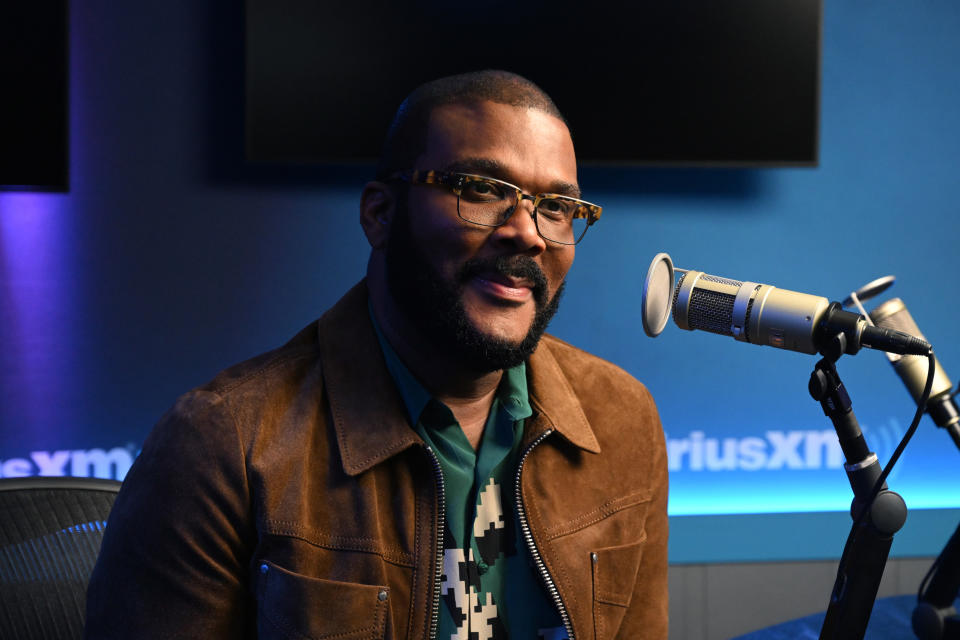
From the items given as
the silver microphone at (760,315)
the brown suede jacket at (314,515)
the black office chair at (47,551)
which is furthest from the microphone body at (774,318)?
the black office chair at (47,551)

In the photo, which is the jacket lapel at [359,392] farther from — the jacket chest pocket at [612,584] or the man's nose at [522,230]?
the jacket chest pocket at [612,584]

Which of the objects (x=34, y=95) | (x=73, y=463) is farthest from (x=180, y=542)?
(x=34, y=95)

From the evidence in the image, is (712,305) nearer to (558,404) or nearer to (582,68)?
(558,404)

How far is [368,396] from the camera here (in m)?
1.30

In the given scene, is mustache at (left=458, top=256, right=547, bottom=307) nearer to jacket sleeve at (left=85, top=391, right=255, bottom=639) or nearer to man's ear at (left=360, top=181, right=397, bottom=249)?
man's ear at (left=360, top=181, right=397, bottom=249)

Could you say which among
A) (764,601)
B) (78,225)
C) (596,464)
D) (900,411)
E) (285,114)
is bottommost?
(764,601)

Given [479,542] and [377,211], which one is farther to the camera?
[377,211]

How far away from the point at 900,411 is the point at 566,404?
1814 millimetres

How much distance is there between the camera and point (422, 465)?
50.3 inches

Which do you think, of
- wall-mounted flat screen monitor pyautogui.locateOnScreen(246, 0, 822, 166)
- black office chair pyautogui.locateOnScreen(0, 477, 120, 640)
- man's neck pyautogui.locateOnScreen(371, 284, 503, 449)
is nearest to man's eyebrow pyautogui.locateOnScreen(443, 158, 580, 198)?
man's neck pyautogui.locateOnScreen(371, 284, 503, 449)

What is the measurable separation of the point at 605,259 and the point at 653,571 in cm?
A: 131

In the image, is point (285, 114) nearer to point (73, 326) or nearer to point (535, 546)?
point (73, 326)

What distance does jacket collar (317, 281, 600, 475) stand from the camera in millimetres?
1245

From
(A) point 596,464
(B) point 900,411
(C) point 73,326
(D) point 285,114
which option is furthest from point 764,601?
(C) point 73,326
